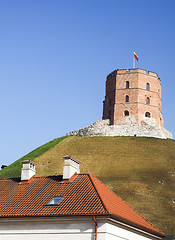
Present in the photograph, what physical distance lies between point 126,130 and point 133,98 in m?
8.35

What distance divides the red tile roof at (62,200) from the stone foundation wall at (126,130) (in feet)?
192

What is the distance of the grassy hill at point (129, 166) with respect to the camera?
53.3 meters

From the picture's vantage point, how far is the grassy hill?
175ft

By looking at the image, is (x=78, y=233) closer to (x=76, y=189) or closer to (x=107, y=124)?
(x=76, y=189)

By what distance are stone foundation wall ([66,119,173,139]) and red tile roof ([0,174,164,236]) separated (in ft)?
192

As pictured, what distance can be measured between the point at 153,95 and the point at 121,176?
34866mm

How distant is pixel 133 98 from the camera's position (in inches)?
3595

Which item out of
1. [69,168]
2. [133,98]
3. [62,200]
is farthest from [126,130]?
[62,200]

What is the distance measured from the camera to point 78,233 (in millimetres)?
22438

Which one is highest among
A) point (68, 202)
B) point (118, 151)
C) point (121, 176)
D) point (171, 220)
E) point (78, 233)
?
point (118, 151)

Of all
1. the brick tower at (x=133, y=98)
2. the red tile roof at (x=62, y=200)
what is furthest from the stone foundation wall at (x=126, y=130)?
the red tile roof at (x=62, y=200)

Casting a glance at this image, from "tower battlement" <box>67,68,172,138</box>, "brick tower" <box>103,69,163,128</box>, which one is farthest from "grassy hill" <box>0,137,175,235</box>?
"brick tower" <box>103,69,163,128</box>

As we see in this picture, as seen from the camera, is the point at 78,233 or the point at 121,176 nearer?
the point at 78,233

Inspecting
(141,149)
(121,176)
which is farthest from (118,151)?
(121,176)
